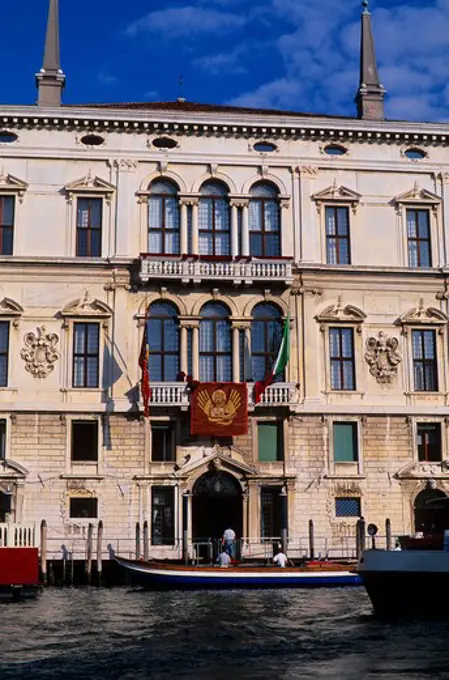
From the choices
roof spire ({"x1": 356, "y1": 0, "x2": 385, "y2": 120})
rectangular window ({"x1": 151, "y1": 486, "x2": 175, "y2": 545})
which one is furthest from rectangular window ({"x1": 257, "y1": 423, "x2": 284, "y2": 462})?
roof spire ({"x1": 356, "y1": 0, "x2": 385, "y2": 120})

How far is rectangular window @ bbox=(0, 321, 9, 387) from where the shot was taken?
96.3 ft

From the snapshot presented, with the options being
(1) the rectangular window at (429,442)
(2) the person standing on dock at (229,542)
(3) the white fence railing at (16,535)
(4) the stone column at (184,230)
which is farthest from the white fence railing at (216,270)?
(3) the white fence railing at (16,535)

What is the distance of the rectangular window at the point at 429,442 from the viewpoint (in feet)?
100

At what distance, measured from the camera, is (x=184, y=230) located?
101 ft

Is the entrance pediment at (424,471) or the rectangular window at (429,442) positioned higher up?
the rectangular window at (429,442)

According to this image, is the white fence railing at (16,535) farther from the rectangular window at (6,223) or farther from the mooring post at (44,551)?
the rectangular window at (6,223)

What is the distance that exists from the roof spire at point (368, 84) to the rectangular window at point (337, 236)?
410 centimetres

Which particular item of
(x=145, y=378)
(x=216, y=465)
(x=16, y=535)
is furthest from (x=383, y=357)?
(x=16, y=535)

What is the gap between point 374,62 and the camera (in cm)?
3450

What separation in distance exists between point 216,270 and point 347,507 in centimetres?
794

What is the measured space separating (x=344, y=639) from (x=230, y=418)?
43.4 ft

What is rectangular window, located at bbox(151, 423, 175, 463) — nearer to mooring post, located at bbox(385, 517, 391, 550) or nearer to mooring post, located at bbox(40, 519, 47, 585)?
mooring post, located at bbox(40, 519, 47, 585)

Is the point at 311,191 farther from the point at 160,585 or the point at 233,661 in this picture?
the point at 233,661

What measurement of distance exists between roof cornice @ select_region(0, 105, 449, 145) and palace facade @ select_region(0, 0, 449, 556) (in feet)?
0.21
